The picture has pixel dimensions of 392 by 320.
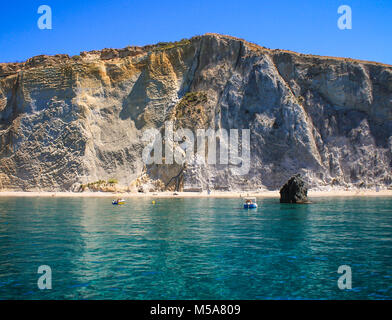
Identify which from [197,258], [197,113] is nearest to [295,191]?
[197,113]

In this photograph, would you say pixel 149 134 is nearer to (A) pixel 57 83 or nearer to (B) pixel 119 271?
(A) pixel 57 83

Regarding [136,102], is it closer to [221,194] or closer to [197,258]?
[221,194]

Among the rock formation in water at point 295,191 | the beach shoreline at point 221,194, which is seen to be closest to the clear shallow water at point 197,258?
the rock formation in water at point 295,191

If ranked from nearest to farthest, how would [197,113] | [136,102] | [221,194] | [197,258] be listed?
[197,258] → [221,194] → [197,113] → [136,102]

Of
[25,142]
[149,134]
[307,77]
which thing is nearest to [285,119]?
[307,77]

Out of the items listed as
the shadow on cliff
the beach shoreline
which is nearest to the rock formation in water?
the beach shoreline

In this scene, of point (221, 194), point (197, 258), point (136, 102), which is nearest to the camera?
point (197, 258)
